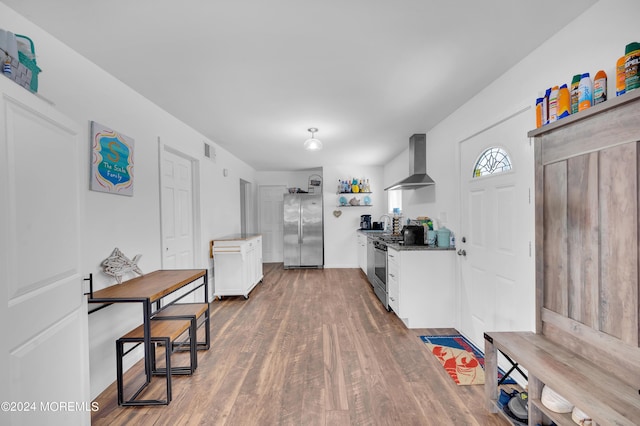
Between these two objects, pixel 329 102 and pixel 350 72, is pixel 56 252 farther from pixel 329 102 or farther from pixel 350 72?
pixel 329 102

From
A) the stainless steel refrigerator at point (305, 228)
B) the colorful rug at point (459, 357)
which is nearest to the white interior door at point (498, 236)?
the colorful rug at point (459, 357)

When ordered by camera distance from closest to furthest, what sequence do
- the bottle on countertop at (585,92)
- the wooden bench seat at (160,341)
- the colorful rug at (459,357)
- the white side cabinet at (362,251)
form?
1. the bottle on countertop at (585,92)
2. the wooden bench seat at (160,341)
3. the colorful rug at (459,357)
4. the white side cabinet at (362,251)

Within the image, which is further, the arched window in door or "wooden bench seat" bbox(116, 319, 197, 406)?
the arched window in door

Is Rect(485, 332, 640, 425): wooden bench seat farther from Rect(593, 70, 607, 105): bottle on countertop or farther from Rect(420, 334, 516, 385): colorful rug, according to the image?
Rect(593, 70, 607, 105): bottle on countertop

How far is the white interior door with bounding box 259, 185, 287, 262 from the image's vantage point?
7.08 metres

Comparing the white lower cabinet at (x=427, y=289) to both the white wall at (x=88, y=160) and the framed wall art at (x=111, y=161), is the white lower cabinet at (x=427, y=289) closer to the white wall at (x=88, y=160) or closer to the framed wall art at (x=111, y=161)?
the white wall at (x=88, y=160)

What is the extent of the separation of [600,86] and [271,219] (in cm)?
639

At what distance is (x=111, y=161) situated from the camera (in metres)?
2.14

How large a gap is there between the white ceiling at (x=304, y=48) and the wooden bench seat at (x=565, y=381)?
1.88 meters

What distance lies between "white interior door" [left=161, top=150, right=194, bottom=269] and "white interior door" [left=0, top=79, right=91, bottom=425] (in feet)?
4.90

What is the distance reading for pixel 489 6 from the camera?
4.79ft

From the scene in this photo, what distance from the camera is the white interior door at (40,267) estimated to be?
3.23 feet

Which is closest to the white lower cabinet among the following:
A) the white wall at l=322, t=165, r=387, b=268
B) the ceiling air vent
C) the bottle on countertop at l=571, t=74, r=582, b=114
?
the bottle on countertop at l=571, t=74, r=582, b=114

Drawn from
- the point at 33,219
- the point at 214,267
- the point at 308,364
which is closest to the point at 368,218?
the point at 214,267
